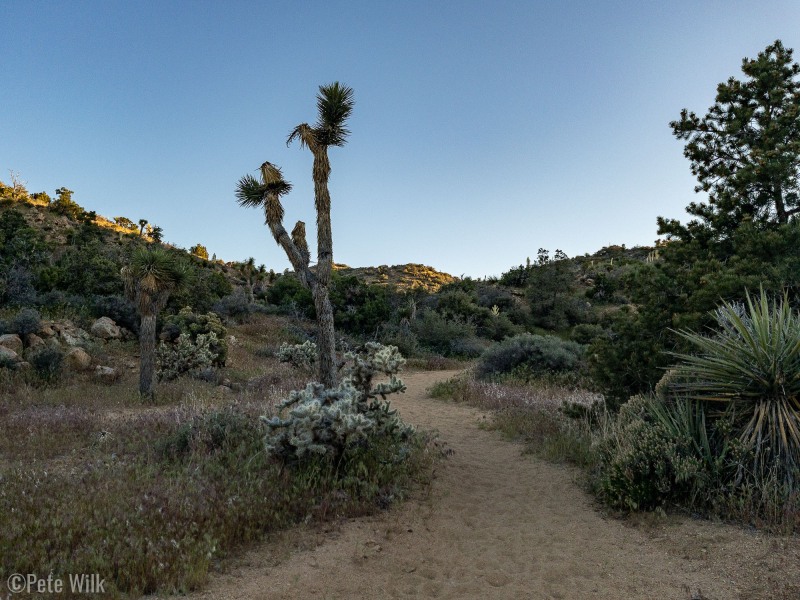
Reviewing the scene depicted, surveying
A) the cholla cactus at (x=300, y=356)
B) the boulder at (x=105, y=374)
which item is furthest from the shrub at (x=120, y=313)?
the cholla cactus at (x=300, y=356)

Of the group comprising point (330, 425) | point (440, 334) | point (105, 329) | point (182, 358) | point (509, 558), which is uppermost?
point (105, 329)

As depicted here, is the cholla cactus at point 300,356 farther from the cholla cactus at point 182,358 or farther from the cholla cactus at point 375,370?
the cholla cactus at point 375,370

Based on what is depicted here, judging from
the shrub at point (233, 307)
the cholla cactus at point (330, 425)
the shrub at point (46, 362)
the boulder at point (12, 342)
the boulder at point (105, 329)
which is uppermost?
the shrub at point (233, 307)

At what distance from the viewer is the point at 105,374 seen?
13406 millimetres

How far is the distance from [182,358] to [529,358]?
11.8 meters

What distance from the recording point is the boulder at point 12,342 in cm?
1312

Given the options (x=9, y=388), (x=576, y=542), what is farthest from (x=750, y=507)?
(x=9, y=388)

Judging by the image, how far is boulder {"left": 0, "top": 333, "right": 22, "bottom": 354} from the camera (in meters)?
13.1

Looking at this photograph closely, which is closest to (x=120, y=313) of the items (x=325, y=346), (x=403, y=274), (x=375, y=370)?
(x=325, y=346)

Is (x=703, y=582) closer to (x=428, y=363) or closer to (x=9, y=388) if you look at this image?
(x=9, y=388)

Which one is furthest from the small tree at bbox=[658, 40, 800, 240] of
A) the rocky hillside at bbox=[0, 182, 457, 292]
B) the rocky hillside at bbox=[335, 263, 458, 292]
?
the rocky hillside at bbox=[335, 263, 458, 292]

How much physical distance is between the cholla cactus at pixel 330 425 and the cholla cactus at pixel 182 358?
9.86 metres

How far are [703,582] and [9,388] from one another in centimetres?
1387

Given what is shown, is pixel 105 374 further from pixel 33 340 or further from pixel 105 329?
pixel 105 329
